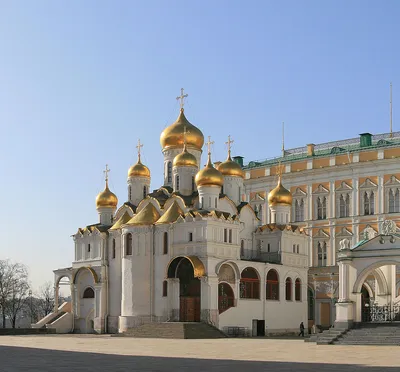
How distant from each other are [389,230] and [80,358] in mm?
16520

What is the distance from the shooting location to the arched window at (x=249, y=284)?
155 ft

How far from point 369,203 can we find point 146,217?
53.5 feet

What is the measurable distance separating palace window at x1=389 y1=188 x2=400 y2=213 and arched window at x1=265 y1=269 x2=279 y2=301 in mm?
9556

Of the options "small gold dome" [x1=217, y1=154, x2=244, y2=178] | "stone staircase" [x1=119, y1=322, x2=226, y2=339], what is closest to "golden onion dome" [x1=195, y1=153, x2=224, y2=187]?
"small gold dome" [x1=217, y1=154, x2=244, y2=178]

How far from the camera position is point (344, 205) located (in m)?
55.6

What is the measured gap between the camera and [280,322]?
4947cm

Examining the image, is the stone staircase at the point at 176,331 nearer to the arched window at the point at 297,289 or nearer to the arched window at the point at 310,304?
the arched window at the point at 297,289

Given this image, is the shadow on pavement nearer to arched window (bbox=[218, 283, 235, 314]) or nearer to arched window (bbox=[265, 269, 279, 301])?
arched window (bbox=[218, 283, 235, 314])

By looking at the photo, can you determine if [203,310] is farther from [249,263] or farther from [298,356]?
[298,356]

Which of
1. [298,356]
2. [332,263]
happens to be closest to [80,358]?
[298,356]

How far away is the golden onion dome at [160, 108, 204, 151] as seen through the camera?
2040 inches

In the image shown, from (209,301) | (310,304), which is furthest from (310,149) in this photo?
(209,301)

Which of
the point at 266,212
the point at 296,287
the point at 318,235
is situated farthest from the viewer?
the point at 266,212

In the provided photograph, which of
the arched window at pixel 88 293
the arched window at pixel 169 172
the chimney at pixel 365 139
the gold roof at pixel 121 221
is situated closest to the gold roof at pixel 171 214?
the gold roof at pixel 121 221
